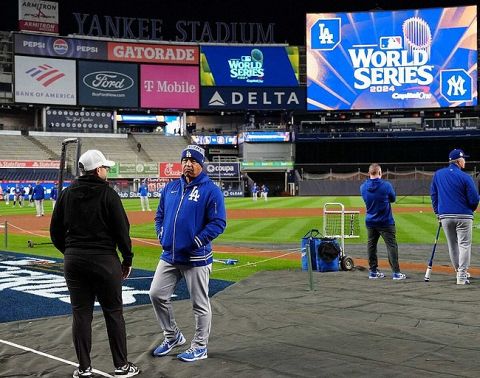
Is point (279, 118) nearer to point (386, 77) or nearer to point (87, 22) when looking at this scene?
point (386, 77)

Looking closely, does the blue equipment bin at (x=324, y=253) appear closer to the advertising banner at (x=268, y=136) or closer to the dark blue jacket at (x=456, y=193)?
the dark blue jacket at (x=456, y=193)

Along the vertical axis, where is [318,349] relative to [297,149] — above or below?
below

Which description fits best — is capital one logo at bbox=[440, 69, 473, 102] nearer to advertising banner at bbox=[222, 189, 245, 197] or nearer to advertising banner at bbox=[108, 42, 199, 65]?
advertising banner at bbox=[222, 189, 245, 197]

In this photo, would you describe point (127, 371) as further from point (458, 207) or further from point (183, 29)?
point (183, 29)

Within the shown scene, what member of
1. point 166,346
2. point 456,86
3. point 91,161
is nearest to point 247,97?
point 456,86

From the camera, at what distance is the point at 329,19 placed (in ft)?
230

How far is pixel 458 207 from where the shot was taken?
9797 mm

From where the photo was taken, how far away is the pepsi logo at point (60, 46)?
7381 cm

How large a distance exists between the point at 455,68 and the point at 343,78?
41.5 ft

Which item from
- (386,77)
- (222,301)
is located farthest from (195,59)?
(222,301)

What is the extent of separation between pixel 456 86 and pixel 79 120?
45616mm

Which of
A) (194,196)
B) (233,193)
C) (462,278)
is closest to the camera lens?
(194,196)

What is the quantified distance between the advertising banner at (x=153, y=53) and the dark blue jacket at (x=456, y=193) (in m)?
70.8

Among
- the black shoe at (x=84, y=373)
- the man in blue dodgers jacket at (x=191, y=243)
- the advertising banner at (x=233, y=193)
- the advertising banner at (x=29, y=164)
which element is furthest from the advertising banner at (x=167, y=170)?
the black shoe at (x=84, y=373)
